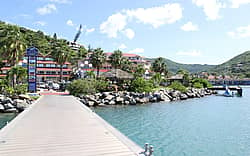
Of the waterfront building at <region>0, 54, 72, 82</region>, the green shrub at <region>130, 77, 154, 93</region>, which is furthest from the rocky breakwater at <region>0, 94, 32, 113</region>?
the waterfront building at <region>0, 54, 72, 82</region>

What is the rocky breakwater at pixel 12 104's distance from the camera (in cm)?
2316

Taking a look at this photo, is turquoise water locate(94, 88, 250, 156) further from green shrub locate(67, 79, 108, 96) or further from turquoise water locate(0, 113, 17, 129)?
green shrub locate(67, 79, 108, 96)

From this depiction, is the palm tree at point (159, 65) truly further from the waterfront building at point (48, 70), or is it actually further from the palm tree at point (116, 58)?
the waterfront building at point (48, 70)

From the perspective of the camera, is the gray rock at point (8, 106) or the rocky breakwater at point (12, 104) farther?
the gray rock at point (8, 106)

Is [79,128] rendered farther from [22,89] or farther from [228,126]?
[22,89]

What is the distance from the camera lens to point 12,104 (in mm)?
23891

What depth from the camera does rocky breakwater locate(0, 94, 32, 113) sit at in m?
23.2

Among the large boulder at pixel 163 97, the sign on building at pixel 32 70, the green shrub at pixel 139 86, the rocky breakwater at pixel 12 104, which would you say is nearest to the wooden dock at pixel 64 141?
the rocky breakwater at pixel 12 104

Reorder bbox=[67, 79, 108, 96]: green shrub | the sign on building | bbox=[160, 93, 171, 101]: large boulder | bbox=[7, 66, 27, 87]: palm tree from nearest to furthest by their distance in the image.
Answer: the sign on building → bbox=[7, 66, 27, 87]: palm tree → bbox=[67, 79, 108, 96]: green shrub → bbox=[160, 93, 171, 101]: large boulder

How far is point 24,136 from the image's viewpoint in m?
8.65

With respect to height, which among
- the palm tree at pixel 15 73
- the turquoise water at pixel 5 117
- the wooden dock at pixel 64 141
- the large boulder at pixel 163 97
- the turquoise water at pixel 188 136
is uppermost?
the palm tree at pixel 15 73

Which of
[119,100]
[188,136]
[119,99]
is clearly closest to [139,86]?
[119,99]

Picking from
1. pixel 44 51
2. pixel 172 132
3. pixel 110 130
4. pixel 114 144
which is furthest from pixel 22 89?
pixel 44 51

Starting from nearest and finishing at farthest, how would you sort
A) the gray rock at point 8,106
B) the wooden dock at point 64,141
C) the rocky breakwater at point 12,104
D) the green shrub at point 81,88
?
the wooden dock at point 64,141, the rocky breakwater at point 12,104, the gray rock at point 8,106, the green shrub at point 81,88
